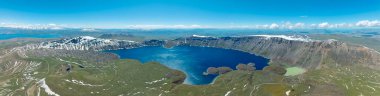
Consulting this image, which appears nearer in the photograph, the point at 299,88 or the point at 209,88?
the point at 299,88

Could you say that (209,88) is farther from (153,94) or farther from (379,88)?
(379,88)

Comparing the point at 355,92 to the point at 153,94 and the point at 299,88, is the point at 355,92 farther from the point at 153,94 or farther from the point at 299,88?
the point at 153,94

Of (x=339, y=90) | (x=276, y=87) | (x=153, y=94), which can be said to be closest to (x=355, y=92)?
(x=339, y=90)

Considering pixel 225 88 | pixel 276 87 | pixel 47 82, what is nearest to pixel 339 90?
pixel 276 87

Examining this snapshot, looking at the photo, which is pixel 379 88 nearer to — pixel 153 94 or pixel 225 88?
pixel 225 88

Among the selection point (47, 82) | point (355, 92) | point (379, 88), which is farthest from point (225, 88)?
point (47, 82)

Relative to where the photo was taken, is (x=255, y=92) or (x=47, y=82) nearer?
(x=255, y=92)

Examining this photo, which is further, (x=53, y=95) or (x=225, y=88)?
(x=225, y=88)
